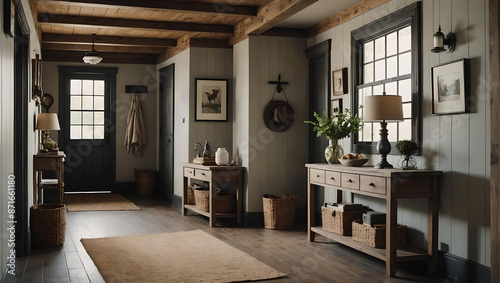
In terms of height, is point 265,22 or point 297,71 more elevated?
point 265,22

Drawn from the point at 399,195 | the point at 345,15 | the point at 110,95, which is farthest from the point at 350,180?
the point at 110,95

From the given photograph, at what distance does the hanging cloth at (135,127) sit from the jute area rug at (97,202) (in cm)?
106

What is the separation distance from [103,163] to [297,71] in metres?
4.99

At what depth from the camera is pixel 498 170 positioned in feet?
11.9

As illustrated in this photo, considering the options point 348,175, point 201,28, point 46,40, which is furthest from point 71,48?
point 348,175

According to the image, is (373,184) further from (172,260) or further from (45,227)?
(45,227)

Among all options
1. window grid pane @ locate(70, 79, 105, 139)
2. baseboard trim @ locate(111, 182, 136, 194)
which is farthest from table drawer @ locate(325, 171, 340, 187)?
window grid pane @ locate(70, 79, 105, 139)

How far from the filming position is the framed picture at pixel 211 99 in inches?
308

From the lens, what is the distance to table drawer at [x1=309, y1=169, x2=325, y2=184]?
547 centimetres

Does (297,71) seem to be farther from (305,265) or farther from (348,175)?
(305,265)

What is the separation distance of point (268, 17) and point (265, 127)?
1500mm

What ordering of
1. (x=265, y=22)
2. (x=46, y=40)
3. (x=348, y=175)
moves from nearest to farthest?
1. (x=348, y=175)
2. (x=265, y=22)
3. (x=46, y=40)

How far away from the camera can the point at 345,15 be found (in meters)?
6.09

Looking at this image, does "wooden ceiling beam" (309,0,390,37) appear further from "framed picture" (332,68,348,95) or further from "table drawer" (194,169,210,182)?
"table drawer" (194,169,210,182)
